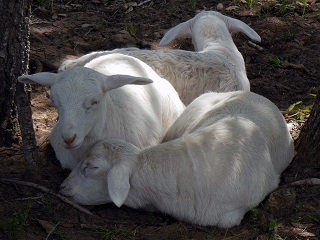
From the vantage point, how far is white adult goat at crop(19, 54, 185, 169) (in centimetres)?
474

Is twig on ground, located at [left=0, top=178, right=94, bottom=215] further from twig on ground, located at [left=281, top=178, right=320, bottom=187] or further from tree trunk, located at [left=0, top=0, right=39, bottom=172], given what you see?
twig on ground, located at [left=281, top=178, right=320, bottom=187]

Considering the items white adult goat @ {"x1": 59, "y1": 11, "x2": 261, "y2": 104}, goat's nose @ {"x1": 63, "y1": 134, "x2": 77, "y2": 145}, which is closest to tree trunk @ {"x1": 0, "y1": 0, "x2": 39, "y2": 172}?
goat's nose @ {"x1": 63, "y1": 134, "x2": 77, "y2": 145}

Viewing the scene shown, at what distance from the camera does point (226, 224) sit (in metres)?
4.69

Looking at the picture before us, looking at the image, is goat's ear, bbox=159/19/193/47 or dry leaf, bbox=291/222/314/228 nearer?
dry leaf, bbox=291/222/314/228

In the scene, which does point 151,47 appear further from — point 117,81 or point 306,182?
point 306,182

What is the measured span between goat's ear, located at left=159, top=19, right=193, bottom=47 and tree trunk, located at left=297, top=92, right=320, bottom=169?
2.07 metres

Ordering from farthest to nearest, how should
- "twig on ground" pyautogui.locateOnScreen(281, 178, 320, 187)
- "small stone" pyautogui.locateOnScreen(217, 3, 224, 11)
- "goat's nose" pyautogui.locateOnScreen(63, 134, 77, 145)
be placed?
"small stone" pyautogui.locateOnScreen(217, 3, 224, 11) < "twig on ground" pyautogui.locateOnScreen(281, 178, 320, 187) < "goat's nose" pyautogui.locateOnScreen(63, 134, 77, 145)

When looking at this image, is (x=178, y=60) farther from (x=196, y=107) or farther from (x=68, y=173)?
(x=68, y=173)

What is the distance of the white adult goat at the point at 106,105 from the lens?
15.5 feet

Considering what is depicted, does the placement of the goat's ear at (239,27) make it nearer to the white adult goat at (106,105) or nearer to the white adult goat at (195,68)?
the white adult goat at (195,68)

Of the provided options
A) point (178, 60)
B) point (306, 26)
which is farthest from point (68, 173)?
point (306, 26)

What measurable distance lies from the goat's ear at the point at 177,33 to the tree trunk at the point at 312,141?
81.6 inches

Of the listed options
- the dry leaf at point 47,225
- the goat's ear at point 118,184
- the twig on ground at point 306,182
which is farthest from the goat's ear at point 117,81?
the twig on ground at point 306,182

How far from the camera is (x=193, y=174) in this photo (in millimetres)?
4730
